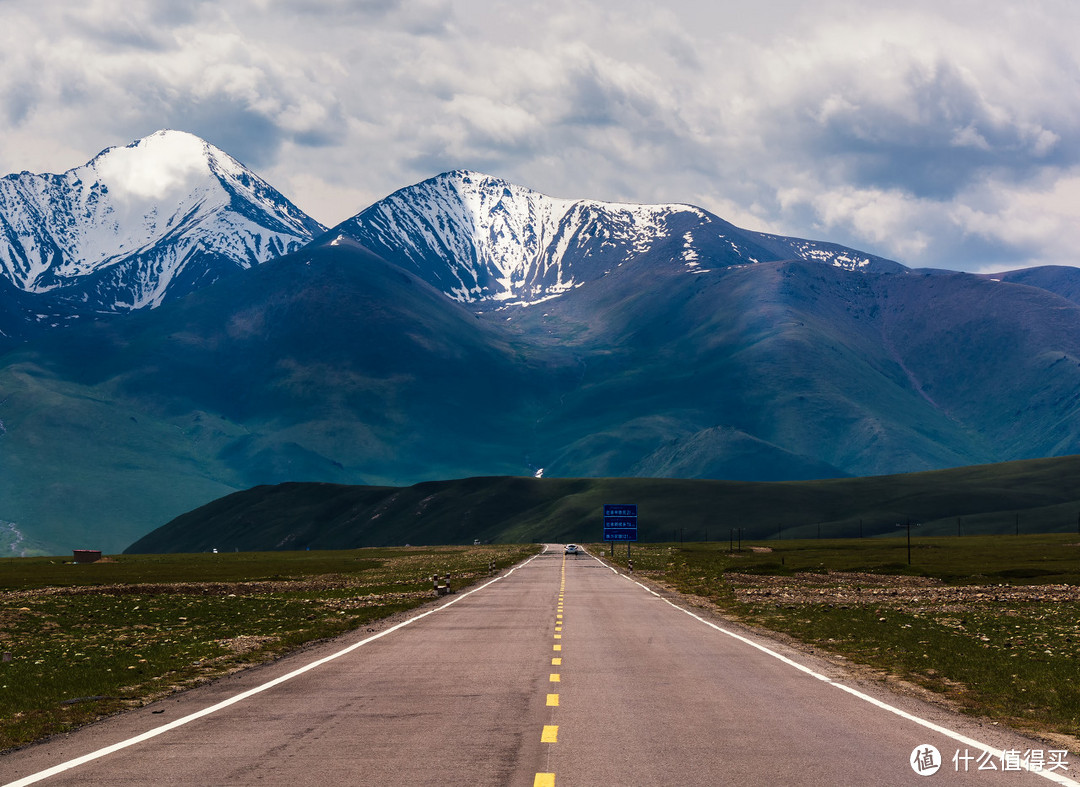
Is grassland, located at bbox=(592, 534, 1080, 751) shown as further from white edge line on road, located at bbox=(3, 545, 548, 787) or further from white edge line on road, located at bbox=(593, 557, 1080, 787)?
white edge line on road, located at bbox=(3, 545, 548, 787)

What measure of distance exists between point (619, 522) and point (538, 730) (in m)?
118

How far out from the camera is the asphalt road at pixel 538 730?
563 inches

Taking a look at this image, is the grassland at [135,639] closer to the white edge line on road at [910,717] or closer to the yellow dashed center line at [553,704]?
the yellow dashed center line at [553,704]

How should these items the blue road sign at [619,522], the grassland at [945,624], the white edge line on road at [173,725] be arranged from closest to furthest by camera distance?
the white edge line on road at [173,725]
the grassland at [945,624]
the blue road sign at [619,522]

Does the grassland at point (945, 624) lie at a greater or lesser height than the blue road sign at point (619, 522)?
lesser

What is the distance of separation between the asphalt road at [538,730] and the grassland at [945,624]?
6.33ft

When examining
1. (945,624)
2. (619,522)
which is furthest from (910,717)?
(619,522)

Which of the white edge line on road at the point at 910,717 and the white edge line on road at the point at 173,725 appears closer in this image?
the white edge line on road at the point at 910,717

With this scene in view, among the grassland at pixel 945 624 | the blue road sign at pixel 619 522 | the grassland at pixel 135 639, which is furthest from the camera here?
the blue road sign at pixel 619 522

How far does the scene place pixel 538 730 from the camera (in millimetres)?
17312

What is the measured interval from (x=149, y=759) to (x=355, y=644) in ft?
56.0

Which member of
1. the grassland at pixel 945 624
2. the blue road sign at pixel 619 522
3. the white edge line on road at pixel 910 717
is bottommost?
the grassland at pixel 945 624

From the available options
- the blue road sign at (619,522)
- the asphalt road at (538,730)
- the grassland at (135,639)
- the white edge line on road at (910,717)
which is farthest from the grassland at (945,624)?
the blue road sign at (619,522)

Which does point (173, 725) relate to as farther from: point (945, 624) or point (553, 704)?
point (945, 624)
